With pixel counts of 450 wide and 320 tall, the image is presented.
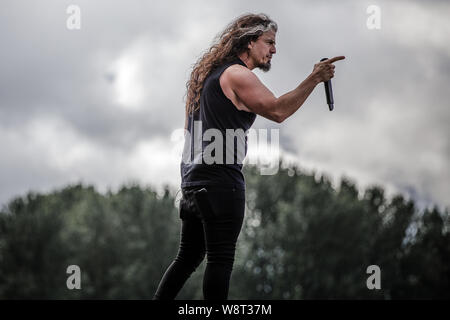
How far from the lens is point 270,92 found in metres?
3.46

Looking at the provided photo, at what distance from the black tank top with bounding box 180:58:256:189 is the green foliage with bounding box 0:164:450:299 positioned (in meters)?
23.0

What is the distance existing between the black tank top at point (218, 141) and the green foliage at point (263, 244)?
75.3ft

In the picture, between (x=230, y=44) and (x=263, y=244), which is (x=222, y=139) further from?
(x=263, y=244)

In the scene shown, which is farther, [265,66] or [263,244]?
[263,244]

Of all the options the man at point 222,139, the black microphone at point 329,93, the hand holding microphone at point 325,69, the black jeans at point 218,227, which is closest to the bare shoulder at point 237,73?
the man at point 222,139

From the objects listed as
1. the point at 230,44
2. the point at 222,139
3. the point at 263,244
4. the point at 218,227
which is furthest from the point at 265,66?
the point at 263,244

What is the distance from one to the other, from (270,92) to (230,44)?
53 centimetres

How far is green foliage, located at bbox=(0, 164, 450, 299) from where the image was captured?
28.5 meters

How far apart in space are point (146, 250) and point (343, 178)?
41.9 feet

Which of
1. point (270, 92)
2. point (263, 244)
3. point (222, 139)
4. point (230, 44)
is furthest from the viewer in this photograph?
point (263, 244)

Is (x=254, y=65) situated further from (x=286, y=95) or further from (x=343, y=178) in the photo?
(x=343, y=178)

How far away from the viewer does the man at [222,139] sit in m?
3.47

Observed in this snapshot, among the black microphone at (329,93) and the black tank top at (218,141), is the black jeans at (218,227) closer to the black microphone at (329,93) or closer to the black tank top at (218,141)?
the black tank top at (218,141)
